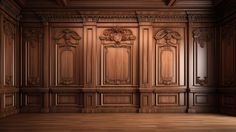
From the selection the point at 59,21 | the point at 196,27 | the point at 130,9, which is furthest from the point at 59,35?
the point at 196,27

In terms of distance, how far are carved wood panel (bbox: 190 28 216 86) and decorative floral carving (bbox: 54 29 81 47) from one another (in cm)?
367

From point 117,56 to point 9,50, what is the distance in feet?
10.5

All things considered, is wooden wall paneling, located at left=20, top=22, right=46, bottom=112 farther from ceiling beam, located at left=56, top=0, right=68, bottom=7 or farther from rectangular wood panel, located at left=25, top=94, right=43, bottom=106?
ceiling beam, located at left=56, top=0, right=68, bottom=7

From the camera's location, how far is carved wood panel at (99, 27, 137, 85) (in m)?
10.2

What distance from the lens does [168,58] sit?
1023cm

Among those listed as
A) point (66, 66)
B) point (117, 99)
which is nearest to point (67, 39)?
point (66, 66)

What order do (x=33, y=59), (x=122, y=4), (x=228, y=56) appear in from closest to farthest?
1. (x=228, y=56)
2. (x=122, y=4)
3. (x=33, y=59)

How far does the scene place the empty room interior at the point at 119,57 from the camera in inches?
397

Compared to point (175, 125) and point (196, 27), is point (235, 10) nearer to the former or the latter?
point (196, 27)

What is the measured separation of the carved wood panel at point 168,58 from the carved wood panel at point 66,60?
2411mm

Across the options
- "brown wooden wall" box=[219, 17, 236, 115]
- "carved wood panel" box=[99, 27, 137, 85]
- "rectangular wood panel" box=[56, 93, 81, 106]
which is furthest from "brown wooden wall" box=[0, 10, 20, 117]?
"brown wooden wall" box=[219, 17, 236, 115]

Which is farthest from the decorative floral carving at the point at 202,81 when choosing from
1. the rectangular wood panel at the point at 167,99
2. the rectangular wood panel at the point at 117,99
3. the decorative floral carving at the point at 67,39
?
the decorative floral carving at the point at 67,39

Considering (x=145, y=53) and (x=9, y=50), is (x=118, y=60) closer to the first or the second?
(x=145, y=53)

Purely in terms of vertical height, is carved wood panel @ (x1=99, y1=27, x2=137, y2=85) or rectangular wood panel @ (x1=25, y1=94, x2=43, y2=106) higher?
carved wood panel @ (x1=99, y1=27, x2=137, y2=85)
